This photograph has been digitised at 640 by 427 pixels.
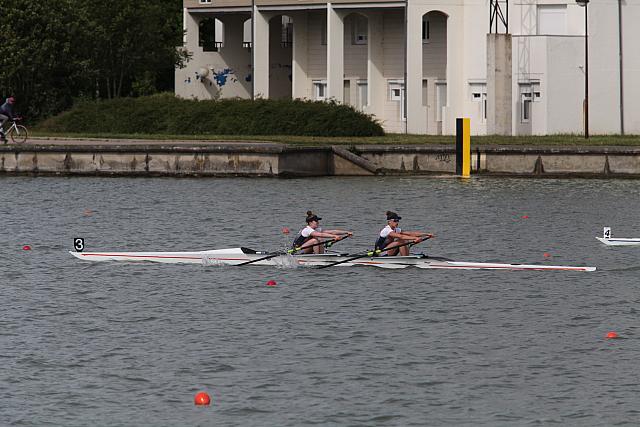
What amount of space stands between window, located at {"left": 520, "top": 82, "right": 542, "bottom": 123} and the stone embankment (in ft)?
35.1

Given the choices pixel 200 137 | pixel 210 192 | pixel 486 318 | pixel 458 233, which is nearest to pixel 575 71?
pixel 200 137

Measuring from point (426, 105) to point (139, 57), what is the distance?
14.9m

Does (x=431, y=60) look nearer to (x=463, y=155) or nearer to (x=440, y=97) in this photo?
(x=440, y=97)

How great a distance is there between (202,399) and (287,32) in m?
67.1

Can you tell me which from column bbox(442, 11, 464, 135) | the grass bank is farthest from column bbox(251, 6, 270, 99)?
the grass bank

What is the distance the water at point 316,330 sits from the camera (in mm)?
21406

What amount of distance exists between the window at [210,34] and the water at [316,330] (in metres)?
40.7

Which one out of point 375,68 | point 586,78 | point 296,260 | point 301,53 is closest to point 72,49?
point 301,53

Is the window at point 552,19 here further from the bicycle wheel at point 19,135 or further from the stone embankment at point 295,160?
the bicycle wheel at point 19,135

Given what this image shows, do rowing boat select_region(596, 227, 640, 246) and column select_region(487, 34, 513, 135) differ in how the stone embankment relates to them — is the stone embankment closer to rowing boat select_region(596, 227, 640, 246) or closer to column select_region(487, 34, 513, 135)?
column select_region(487, 34, 513, 135)

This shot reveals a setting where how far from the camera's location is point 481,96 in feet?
241

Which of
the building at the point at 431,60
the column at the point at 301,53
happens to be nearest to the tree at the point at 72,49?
the building at the point at 431,60

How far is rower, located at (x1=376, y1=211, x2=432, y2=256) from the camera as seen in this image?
33094mm

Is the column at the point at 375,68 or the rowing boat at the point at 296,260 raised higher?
the column at the point at 375,68
